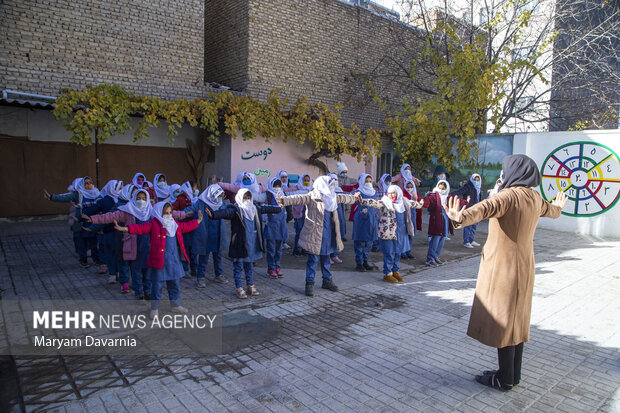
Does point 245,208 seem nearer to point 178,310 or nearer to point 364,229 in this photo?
point 178,310

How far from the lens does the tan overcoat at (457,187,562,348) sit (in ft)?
12.0

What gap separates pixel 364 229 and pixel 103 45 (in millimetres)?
9239

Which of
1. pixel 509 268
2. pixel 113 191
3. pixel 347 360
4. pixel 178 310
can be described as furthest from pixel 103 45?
pixel 509 268

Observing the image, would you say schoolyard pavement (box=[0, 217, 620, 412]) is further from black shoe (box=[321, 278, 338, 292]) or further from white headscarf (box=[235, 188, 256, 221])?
white headscarf (box=[235, 188, 256, 221])

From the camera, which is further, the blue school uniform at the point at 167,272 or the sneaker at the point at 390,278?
the sneaker at the point at 390,278

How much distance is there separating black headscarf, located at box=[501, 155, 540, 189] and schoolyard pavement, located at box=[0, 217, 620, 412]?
1907mm

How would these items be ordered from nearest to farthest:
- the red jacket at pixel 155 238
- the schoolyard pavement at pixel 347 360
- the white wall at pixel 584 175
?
1. the schoolyard pavement at pixel 347 360
2. the red jacket at pixel 155 238
3. the white wall at pixel 584 175

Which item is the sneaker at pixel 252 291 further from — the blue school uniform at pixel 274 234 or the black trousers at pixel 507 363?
the black trousers at pixel 507 363

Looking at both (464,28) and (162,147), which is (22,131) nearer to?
(162,147)

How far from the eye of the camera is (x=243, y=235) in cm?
613

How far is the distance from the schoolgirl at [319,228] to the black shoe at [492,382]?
300 centimetres

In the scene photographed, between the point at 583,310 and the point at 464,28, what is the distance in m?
12.1

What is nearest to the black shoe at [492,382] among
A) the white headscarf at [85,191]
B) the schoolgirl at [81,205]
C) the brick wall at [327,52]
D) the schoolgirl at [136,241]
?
the schoolgirl at [136,241]

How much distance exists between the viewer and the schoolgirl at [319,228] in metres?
6.39
